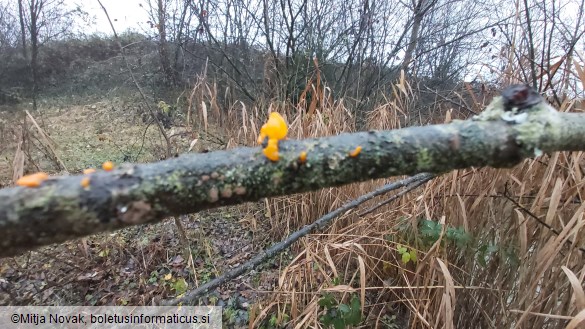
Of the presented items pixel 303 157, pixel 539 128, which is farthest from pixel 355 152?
pixel 539 128

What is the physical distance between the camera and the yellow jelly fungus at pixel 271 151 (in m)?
0.47

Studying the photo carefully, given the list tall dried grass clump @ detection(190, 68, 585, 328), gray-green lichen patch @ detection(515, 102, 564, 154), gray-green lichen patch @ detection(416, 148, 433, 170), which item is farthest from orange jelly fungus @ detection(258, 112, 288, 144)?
tall dried grass clump @ detection(190, 68, 585, 328)

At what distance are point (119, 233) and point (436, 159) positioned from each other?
2.94m

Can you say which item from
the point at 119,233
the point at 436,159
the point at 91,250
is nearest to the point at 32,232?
the point at 436,159

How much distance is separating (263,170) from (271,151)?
0.03m

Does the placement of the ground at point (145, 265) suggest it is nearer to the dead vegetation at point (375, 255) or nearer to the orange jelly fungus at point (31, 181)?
the dead vegetation at point (375, 255)

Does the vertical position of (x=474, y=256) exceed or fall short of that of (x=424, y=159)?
it falls short

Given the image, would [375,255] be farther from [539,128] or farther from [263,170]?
[263,170]

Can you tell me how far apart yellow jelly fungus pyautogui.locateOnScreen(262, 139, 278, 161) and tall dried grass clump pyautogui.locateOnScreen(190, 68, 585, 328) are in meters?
1.10

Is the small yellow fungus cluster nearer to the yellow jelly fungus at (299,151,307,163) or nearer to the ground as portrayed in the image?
the yellow jelly fungus at (299,151,307,163)

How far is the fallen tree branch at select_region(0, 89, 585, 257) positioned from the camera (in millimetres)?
394

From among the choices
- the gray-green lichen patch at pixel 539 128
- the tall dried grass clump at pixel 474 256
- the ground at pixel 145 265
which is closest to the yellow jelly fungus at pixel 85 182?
the gray-green lichen patch at pixel 539 128

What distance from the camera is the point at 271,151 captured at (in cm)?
47

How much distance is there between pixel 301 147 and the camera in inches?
19.2
